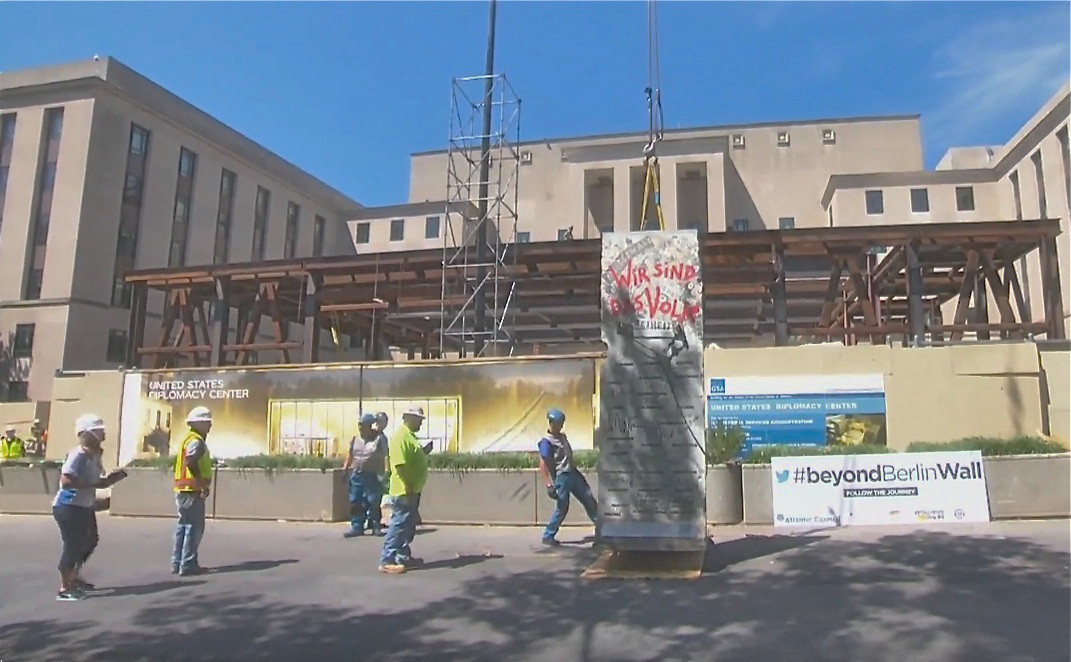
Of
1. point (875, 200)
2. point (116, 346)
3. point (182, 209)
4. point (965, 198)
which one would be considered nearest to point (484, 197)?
point (116, 346)

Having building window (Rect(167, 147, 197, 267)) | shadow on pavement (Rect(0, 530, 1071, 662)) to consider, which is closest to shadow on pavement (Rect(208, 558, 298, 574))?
shadow on pavement (Rect(0, 530, 1071, 662))

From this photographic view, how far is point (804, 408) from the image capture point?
16.2m

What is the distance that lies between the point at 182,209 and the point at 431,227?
1667cm

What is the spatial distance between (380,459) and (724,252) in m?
13.0

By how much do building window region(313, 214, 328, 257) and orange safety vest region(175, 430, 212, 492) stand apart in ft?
159

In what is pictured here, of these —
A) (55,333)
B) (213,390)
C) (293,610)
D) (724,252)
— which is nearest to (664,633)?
(293,610)

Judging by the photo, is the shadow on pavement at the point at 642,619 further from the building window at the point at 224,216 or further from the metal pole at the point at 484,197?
the building window at the point at 224,216

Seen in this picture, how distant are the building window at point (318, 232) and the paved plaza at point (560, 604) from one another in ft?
154

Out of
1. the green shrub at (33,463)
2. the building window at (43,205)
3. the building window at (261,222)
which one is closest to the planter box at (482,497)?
the green shrub at (33,463)

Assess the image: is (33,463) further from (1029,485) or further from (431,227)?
(431,227)

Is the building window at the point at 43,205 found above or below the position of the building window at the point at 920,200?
below

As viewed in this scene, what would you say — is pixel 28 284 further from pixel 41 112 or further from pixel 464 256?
pixel 464 256

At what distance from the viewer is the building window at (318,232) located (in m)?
56.1

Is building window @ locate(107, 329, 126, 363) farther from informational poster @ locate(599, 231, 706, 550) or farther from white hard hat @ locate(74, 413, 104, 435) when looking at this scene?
informational poster @ locate(599, 231, 706, 550)
